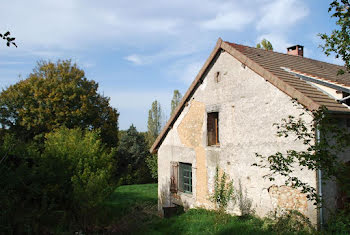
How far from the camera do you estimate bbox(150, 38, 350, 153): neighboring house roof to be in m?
7.77

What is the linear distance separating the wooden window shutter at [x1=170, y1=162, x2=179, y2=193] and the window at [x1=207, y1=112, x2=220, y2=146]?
2328mm

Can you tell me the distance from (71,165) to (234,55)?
7770mm

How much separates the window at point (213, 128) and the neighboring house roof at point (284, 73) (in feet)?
5.05

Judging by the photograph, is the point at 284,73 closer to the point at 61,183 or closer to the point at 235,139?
the point at 235,139

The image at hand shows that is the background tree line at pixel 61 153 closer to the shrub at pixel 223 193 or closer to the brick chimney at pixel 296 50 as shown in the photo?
the shrub at pixel 223 193

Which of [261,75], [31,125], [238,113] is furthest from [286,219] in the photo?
[31,125]

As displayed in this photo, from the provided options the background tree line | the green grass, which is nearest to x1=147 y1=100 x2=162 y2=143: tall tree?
the background tree line

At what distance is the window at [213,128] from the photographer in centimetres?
1127

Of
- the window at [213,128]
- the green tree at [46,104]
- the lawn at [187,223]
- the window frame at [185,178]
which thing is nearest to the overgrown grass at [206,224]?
the lawn at [187,223]

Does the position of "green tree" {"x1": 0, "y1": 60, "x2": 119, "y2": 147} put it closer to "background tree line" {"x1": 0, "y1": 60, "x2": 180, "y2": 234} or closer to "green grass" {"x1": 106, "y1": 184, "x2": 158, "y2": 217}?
"background tree line" {"x1": 0, "y1": 60, "x2": 180, "y2": 234}

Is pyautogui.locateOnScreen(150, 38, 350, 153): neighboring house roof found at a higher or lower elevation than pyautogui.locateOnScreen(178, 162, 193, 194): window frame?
higher

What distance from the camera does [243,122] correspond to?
9.70 meters

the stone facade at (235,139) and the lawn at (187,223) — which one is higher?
the stone facade at (235,139)

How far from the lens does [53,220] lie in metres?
10.2
